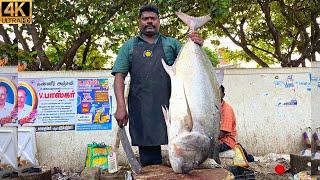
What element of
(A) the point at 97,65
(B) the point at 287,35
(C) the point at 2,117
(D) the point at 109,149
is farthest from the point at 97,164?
(B) the point at 287,35

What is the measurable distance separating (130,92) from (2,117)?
3.36 meters

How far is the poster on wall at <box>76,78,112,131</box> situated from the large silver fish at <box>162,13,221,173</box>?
525 cm

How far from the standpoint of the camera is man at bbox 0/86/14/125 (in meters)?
5.70

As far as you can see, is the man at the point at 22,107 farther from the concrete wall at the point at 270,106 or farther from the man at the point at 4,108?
the concrete wall at the point at 270,106

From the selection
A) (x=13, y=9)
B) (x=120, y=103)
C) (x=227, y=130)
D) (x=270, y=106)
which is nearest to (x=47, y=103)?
(x=13, y=9)

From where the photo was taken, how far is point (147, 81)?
352 centimetres

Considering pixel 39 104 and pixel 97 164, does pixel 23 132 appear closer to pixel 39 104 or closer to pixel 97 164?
pixel 39 104

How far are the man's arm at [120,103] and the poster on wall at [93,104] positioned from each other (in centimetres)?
507

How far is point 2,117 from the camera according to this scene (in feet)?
20.7

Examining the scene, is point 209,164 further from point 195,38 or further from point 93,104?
point 93,104

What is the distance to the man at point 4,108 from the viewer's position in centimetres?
570

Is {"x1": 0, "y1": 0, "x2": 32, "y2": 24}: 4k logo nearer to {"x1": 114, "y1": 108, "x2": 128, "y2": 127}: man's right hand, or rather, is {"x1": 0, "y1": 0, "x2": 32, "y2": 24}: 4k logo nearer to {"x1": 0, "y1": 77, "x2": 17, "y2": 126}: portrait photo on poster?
{"x1": 0, "y1": 77, "x2": 17, "y2": 126}: portrait photo on poster

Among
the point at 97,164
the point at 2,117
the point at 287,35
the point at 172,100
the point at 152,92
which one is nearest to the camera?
the point at 172,100

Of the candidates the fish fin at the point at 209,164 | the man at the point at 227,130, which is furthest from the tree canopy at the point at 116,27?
the fish fin at the point at 209,164
